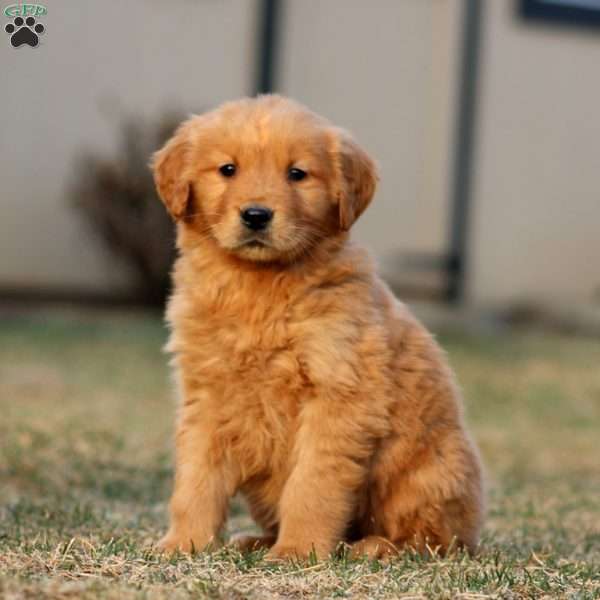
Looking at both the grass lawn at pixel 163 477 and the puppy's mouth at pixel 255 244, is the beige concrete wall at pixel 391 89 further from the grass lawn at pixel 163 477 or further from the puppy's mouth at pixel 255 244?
the puppy's mouth at pixel 255 244

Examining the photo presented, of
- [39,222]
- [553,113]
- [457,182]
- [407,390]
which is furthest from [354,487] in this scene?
[553,113]

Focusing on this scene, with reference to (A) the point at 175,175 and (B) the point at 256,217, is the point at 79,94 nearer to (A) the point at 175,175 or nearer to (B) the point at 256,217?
(A) the point at 175,175

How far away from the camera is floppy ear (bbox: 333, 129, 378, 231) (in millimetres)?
4480

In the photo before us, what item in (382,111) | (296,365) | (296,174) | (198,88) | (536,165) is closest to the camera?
(296,365)

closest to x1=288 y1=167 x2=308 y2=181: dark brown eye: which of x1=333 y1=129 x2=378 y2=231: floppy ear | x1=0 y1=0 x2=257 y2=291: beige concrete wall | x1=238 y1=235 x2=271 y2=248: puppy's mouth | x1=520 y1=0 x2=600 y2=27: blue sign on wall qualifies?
x1=333 y1=129 x2=378 y2=231: floppy ear

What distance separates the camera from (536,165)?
628 inches

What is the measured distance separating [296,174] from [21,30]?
2.56 meters

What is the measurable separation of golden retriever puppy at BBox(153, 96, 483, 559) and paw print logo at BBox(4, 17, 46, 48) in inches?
64.8

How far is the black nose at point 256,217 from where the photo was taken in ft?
13.9

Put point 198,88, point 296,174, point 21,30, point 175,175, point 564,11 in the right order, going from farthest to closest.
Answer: point 564,11
point 198,88
point 21,30
point 175,175
point 296,174

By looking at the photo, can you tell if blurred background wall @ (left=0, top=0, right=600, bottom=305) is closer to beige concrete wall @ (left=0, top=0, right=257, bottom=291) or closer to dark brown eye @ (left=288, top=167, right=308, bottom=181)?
beige concrete wall @ (left=0, top=0, right=257, bottom=291)

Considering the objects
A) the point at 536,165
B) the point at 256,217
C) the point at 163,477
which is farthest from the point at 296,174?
the point at 536,165

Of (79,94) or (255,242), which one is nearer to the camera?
(255,242)

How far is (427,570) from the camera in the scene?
397cm
